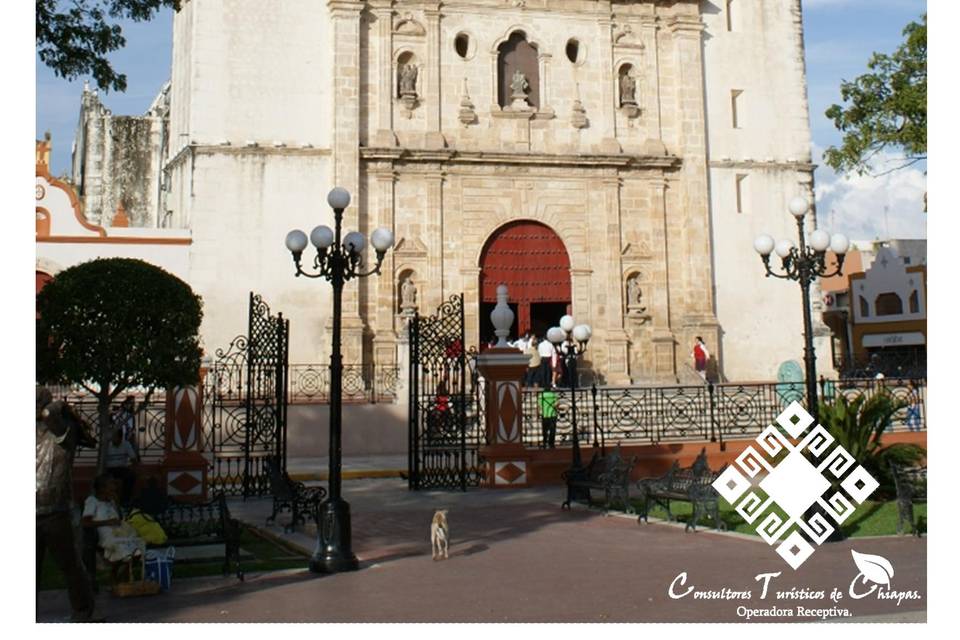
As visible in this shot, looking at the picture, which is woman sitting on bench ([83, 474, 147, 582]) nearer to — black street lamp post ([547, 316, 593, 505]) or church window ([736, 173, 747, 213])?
black street lamp post ([547, 316, 593, 505])

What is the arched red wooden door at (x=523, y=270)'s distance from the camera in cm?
2402

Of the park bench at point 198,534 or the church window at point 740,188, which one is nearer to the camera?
the park bench at point 198,534

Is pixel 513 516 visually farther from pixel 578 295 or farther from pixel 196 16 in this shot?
pixel 196 16

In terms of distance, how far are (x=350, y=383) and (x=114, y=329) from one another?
9802 millimetres

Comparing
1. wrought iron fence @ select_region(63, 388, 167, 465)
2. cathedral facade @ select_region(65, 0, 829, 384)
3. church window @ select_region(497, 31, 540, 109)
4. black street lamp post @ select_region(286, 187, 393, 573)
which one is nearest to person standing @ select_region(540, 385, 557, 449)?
wrought iron fence @ select_region(63, 388, 167, 465)

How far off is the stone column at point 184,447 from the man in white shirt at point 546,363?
7566 mm

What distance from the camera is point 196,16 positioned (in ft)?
74.2

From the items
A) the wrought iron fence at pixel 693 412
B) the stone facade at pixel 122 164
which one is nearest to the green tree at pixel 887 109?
the wrought iron fence at pixel 693 412

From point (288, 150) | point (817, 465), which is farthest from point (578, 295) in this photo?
point (817, 465)

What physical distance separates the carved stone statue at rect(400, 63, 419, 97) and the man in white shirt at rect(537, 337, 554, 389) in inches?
279

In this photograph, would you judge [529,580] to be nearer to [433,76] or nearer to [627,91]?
[433,76]

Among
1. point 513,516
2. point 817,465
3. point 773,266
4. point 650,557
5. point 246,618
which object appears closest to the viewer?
point 246,618

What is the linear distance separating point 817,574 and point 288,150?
17.2 m

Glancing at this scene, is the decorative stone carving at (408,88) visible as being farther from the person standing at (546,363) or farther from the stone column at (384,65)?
the person standing at (546,363)
